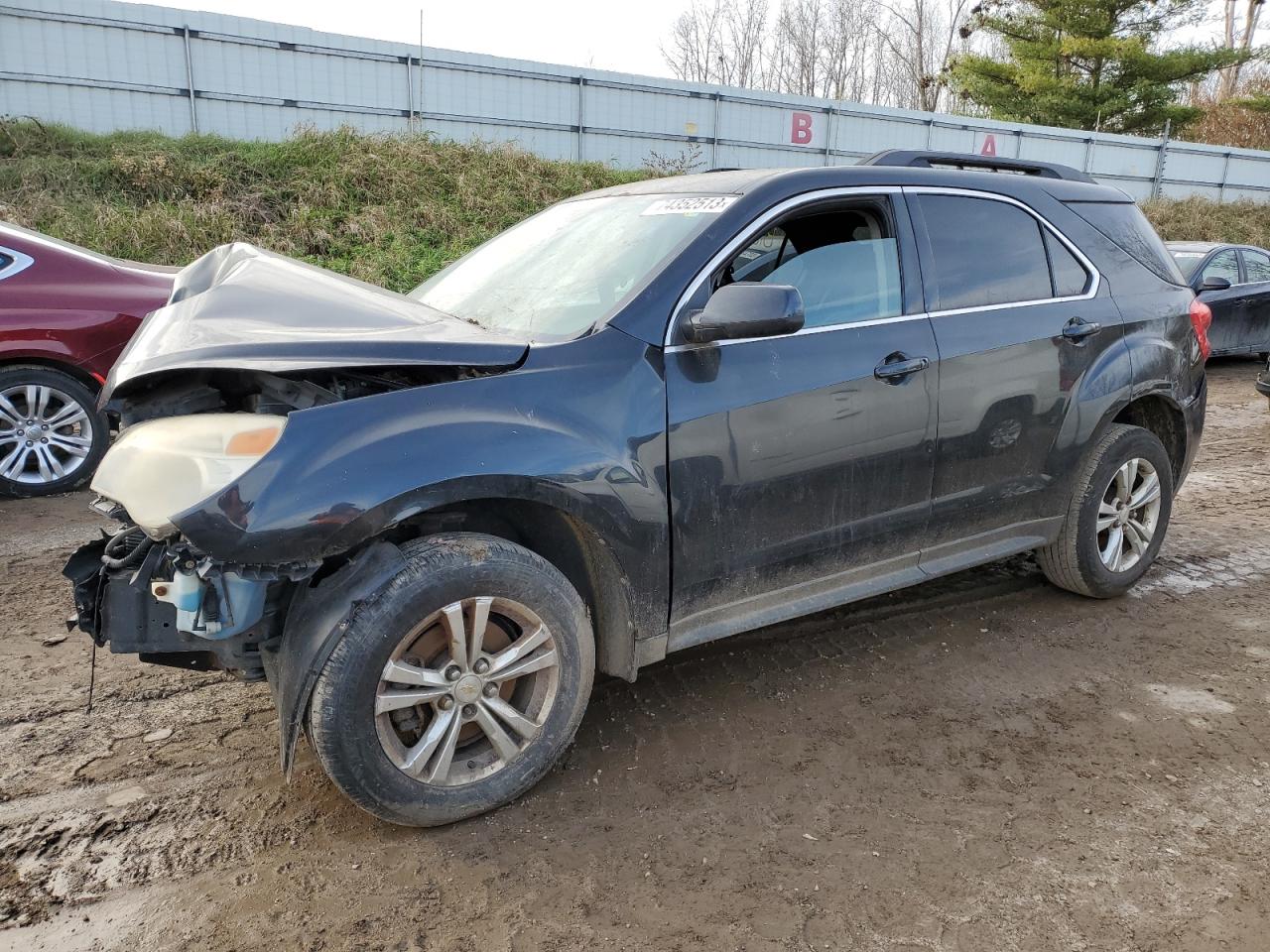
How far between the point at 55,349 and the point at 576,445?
4.67 metres

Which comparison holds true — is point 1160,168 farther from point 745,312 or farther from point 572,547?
point 572,547

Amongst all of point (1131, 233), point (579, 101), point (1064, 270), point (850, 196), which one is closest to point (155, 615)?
point (850, 196)

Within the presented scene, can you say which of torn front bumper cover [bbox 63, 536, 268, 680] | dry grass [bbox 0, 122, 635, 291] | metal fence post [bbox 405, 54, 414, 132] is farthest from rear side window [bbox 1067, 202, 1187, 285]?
metal fence post [bbox 405, 54, 414, 132]

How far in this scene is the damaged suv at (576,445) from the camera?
97.7 inches

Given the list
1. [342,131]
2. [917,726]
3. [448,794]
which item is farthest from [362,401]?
[342,131]

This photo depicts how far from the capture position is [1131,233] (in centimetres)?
432

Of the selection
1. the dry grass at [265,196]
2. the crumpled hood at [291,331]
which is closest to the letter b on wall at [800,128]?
the dry grass at [265,196]

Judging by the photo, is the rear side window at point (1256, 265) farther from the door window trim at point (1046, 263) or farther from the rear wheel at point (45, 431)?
the rear wheel at point (45, 431)

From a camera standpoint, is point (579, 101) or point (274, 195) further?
point (579, 101)

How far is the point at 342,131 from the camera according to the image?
1434 centimetres

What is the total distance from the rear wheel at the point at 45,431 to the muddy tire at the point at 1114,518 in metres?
5.71

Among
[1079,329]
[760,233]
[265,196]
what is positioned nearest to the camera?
[760,233]

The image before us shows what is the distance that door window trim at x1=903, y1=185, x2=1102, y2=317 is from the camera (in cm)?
358

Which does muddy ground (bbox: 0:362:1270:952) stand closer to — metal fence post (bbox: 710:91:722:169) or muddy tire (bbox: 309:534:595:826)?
muddy tire (bbox: 309:534:595:826)
